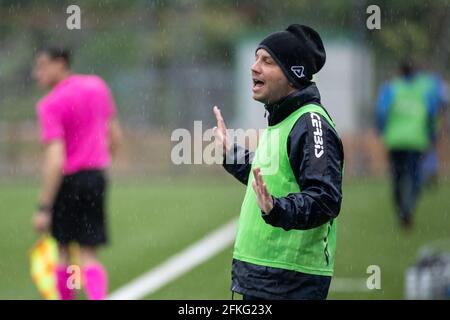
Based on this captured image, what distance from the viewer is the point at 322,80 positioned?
19359mm

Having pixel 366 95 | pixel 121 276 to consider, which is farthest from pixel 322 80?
pixel 121 276

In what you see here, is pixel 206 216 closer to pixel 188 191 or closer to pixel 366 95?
pixel 188 191

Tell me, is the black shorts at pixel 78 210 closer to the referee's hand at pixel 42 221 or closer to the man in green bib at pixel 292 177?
the referee's hand at pixel 42 221

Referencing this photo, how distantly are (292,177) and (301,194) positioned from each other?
0.76ft

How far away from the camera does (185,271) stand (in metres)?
9.91

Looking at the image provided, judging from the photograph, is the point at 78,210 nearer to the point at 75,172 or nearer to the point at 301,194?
the point at 75,172

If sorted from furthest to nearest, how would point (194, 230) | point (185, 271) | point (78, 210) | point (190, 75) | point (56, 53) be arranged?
point (190, 75) → point (194, 230) → point (185, 271) → point (78, 210) → point (56, 53)

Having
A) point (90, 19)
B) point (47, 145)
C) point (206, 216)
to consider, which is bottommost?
point (206, 216)

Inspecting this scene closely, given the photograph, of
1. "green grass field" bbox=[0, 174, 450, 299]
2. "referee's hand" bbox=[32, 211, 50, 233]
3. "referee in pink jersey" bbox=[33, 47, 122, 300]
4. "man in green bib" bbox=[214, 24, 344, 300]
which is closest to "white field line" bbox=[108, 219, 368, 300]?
"green grass field" bbox=[0, 174, 450, 299]

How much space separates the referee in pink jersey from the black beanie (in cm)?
294

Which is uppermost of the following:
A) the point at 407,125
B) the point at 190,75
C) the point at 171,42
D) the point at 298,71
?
the point at 171,42

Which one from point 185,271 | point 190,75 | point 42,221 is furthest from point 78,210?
point 190,75

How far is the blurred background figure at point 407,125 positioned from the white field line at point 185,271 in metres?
2.05
